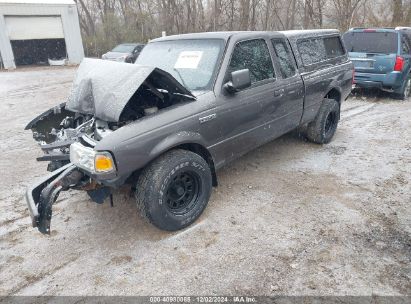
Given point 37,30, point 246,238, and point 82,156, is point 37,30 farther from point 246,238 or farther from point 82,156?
point 246,238

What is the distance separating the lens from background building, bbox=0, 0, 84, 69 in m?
20.7

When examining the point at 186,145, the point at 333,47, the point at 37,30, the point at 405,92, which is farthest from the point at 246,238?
the point at 37,30

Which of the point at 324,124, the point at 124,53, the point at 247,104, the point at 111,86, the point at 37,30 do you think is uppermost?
the point at 37,30

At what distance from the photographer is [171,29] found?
29.3 m

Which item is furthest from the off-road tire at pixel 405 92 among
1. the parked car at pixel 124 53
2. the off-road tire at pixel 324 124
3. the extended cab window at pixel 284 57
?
the parked car at pixel 124 53

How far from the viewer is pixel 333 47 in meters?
5.79

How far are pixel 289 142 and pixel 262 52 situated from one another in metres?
2.17

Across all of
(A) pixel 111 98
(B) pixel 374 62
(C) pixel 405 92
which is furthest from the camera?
(C) pixel 405 92

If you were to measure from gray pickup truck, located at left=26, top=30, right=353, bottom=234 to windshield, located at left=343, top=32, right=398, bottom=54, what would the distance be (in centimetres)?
475

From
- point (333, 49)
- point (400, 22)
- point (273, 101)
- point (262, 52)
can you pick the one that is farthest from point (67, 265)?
point (400, 22)

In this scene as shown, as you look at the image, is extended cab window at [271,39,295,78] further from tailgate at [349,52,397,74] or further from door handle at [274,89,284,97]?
tailgate at [349,52,397,74]

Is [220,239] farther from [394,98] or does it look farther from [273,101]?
[394,98]

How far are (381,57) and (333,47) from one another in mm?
3390

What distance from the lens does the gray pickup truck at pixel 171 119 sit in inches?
118
